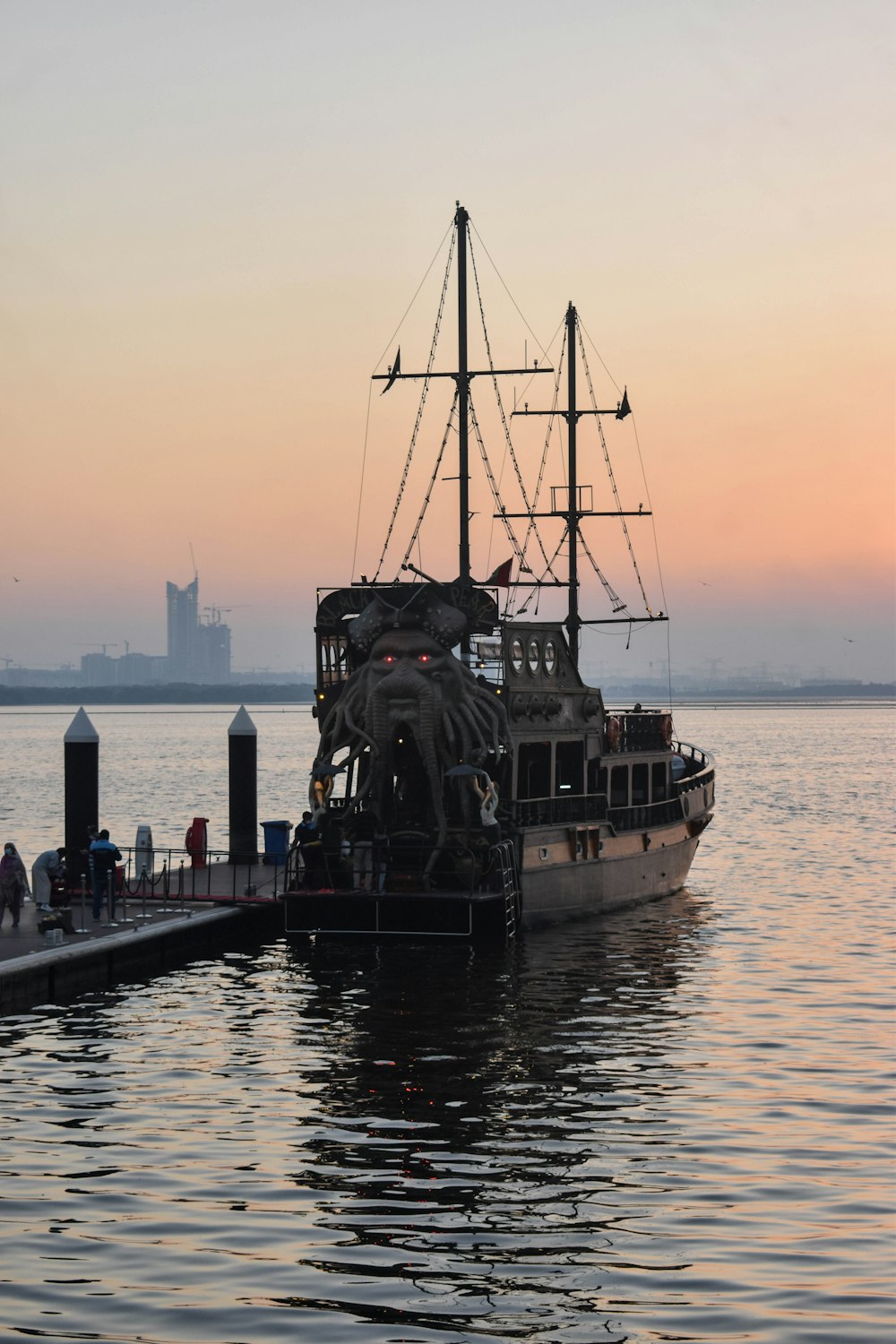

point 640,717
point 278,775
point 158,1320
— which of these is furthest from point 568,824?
point 278,775

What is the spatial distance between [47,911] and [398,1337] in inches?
728

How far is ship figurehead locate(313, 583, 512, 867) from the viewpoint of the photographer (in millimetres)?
32125

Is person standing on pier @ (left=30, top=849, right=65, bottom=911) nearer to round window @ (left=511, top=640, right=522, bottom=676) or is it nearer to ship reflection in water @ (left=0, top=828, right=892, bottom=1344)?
ship reflection in water @ (left=0, top=828, right=892, bottom=1344)

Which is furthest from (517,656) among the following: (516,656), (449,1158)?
(449,1158)

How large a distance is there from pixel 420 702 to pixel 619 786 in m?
9.15

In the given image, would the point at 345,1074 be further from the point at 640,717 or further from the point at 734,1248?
the point at 640,717

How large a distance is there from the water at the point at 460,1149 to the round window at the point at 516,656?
530 centimetres

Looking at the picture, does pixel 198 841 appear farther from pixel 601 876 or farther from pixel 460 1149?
pixel 460 1149

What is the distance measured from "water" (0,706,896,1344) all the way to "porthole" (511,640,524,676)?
5304 mm

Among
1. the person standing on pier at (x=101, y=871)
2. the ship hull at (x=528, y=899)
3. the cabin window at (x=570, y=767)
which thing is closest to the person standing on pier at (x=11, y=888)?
the person standing on pier at (x=101, y=871)

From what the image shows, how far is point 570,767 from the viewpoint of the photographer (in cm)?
3709

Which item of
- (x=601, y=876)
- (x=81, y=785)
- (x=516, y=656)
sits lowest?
(x=601, y=876)

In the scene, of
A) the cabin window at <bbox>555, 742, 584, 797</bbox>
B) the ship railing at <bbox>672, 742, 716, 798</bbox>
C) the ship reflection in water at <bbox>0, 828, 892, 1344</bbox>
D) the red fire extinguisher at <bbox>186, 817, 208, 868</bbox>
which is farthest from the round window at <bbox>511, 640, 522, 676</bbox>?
the red fire extinguisher at <bbox>186, 817, 208, 868</bbox>

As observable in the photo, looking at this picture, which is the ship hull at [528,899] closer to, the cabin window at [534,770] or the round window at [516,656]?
the cabin window at [534,770]
